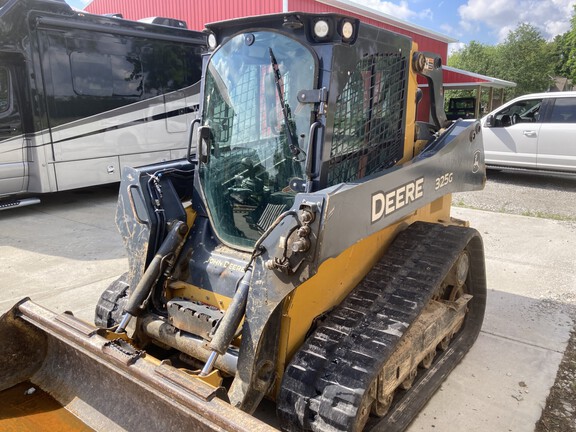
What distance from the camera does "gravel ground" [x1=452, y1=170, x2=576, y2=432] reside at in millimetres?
3043

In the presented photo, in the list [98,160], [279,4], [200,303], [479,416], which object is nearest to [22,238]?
[98,160]

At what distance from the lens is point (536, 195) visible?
981 cm

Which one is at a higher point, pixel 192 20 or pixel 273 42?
pixel 192 20

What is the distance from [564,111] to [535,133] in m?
0.65

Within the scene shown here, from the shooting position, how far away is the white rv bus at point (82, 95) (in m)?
7.61

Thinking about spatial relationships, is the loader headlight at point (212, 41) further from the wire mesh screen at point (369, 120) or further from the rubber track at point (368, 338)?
the rubber track at point (368, 338)

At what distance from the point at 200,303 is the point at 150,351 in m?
0.62

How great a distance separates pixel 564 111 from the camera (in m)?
9.77

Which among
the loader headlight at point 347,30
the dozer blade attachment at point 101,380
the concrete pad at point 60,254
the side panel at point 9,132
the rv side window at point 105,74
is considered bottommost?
the concrete pad at point 60,254

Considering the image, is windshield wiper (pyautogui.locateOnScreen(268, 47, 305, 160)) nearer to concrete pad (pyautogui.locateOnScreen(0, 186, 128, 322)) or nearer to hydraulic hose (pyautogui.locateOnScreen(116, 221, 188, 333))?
hydraulic hose (pyautogui.locateOnScreen(116, 221, 188, 333))

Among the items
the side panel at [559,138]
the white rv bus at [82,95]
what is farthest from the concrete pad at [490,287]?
the side panel at [559,138]

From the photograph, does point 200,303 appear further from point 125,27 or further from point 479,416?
point 125,27

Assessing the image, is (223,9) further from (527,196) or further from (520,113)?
(527,196)

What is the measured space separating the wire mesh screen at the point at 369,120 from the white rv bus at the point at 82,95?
6527 mm
